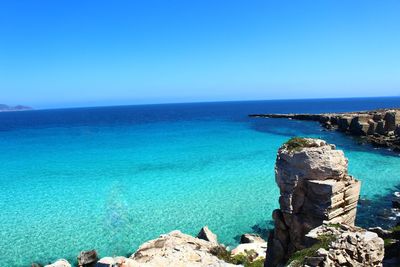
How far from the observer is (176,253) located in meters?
14.3

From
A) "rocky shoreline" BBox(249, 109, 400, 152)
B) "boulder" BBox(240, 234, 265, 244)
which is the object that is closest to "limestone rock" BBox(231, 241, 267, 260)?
"boulder" BBox(240, 234, 265, 244)

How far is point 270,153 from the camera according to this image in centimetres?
5219

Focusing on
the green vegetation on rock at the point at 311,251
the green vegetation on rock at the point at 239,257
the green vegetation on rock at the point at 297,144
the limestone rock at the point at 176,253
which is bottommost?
the green vegetation on rock at the point at 239,257

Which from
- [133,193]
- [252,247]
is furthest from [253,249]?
[133,193]

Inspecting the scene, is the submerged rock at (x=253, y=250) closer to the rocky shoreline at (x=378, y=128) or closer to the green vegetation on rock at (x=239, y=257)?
the green vegetation on rock at (x=239, y=257)

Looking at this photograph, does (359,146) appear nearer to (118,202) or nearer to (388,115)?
(388,115)

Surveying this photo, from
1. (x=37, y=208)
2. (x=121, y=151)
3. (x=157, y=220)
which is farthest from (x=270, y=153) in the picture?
(x=37, y=208)

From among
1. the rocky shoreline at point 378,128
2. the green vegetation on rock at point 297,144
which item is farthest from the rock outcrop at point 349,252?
the rocky shoreline at point 378,128

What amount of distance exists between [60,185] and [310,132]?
184 ft

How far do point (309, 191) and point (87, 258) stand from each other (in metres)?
13.1

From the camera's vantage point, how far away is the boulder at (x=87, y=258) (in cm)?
1956

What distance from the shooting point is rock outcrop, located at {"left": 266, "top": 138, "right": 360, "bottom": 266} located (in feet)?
44.7

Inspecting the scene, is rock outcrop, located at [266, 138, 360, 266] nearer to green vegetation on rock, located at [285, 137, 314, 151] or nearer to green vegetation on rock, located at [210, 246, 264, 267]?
green vegetation on rock, located at [285, 137, 314, 151]

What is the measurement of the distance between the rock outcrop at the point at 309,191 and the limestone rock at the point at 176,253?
3.19 metres
